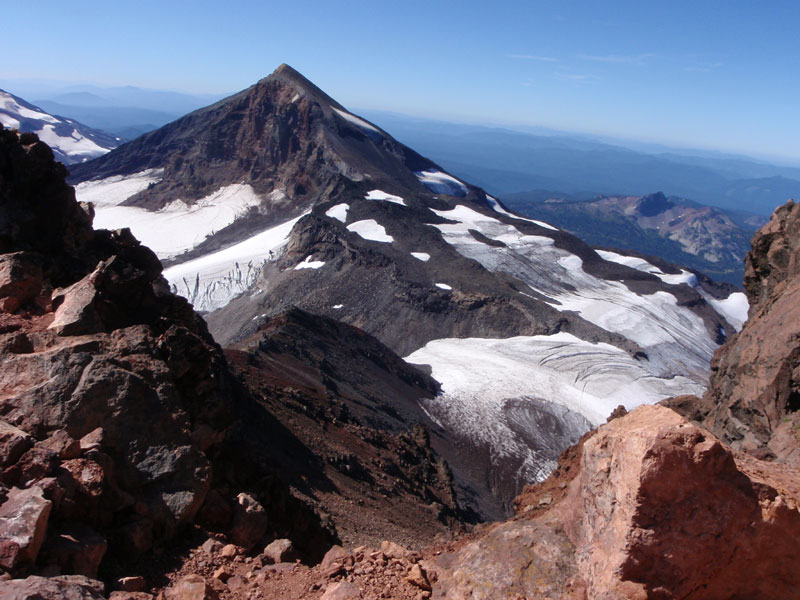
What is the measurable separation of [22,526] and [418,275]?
1677 inches

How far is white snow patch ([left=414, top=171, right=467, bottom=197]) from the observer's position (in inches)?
3501

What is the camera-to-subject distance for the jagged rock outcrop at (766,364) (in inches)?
470

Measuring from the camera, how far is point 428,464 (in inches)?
841

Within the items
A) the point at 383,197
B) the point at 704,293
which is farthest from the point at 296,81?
the point at 704,293

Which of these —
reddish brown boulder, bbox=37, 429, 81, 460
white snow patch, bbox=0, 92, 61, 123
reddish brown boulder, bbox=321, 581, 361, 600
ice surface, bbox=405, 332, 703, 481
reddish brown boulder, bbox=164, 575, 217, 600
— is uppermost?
white snow patch, bbox=0, 92, 61, 123

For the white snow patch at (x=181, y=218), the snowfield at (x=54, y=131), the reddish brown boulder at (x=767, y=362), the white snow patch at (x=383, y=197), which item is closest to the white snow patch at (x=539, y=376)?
the reddish brown boulder at (x=767, y=362)

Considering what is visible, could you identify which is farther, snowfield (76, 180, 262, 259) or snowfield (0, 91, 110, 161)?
snowfield (0, 91, 110, 161)

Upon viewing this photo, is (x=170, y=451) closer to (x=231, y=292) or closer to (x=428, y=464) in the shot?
(x=428, y=464)

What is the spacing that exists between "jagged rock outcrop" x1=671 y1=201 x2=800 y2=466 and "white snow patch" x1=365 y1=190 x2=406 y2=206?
48.6 meters

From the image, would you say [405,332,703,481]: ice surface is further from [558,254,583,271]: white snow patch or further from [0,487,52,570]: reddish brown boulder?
[0,487,52,570]: reddish brown boulder

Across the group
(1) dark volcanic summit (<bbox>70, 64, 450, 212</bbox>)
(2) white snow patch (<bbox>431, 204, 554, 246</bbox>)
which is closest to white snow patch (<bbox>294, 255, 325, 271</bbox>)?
(2) white snow patch (<bbox>431, 204, 554, 246</bbox>)

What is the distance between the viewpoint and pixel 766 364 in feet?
43.0

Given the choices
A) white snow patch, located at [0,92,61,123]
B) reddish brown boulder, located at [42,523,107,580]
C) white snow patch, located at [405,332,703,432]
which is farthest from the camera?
white snow patch, located at [0,92,61,123]

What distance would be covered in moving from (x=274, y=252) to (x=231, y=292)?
21.4ft
